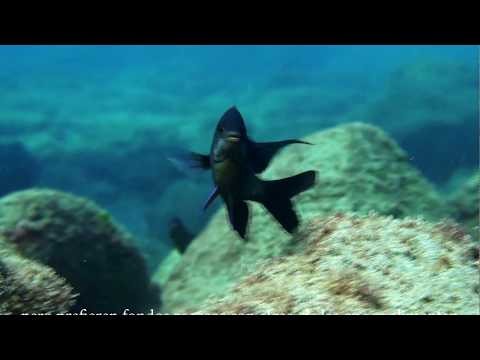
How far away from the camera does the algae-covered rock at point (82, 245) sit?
610 centimetres

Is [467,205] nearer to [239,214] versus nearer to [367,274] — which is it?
[239,214]

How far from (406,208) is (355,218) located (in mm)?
2887

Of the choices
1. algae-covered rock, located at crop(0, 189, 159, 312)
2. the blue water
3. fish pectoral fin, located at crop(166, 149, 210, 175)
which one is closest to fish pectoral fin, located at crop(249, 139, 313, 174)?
fish pectoral fin, located at crop(166, 149, 210, 175)

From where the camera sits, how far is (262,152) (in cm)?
461

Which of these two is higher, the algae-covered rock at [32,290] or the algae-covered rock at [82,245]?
the algae-covered rock at [82,245]

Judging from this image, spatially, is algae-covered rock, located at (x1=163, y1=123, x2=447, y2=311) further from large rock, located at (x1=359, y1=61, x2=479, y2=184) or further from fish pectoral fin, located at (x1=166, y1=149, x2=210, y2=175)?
large rock, located at (x1=359, y1=61, x2=479, y2=184)

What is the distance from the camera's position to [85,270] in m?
6.44

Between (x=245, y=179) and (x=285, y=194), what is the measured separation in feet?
1.36

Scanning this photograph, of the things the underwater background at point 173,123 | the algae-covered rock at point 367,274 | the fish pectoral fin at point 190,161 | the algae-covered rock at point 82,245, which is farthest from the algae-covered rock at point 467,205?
the fish pectoral fin at point 190,161

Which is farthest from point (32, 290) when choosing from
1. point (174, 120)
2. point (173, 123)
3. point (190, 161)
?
point (174, 120)

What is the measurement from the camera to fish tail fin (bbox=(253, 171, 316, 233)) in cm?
464

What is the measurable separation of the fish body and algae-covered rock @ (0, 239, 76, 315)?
142 centimetres

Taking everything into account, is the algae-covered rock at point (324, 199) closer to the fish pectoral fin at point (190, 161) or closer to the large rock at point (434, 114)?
the fish pectoral fin at point (190, 161)

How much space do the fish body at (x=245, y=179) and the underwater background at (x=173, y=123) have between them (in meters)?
2.73
